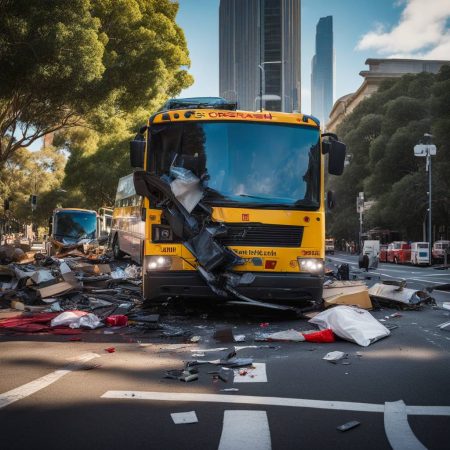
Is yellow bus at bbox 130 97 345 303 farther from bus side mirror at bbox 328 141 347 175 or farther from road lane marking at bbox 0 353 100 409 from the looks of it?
road lane marking at bbox 0 353 100 409

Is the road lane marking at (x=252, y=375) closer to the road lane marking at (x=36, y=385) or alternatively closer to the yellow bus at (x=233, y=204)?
the road lane marking at (x=36, y=385)

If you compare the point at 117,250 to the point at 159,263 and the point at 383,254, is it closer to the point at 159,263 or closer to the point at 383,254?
the point at 159,263

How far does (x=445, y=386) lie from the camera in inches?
196

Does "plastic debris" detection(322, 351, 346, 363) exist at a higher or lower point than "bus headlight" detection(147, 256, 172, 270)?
lower

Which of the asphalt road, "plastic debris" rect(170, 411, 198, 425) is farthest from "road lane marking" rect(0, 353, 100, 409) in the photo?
"plastic debris" rect(170, 411, 198, 425)

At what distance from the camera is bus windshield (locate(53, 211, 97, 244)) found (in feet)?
105

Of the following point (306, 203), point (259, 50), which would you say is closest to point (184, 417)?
point (306, 203)

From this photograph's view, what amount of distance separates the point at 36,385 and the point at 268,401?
1.91m

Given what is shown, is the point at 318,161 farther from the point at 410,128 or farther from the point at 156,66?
the point at 410,128

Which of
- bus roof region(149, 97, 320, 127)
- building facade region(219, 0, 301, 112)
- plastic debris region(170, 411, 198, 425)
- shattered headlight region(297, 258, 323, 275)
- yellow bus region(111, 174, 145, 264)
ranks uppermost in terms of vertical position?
building facade region(219, 0, 301, 112)

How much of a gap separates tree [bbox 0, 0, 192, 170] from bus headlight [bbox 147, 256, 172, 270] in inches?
410

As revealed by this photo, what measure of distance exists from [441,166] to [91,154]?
25610 millimetres

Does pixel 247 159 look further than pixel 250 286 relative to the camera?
Yes

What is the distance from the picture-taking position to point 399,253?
142 feet
